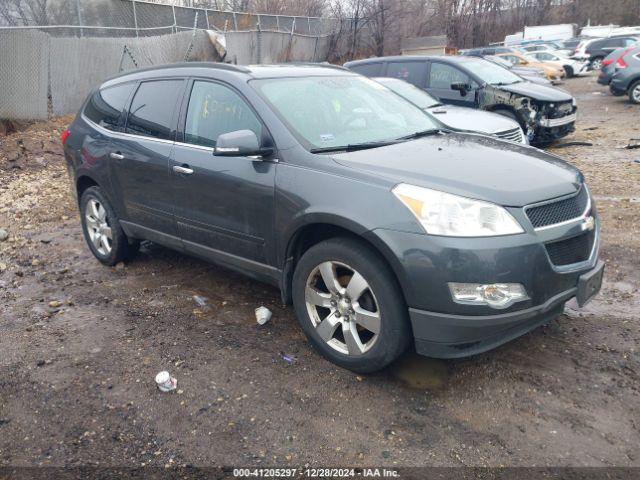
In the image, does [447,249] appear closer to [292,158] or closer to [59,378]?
[292,158]

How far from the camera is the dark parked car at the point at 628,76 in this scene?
15.6 meters

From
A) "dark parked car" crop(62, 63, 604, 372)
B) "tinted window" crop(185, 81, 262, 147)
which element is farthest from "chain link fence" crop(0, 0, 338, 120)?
"tinted window" crop(185, 81, 262, 147)

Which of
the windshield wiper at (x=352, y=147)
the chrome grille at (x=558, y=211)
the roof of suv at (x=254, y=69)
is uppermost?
the roof of suv at (x=254, y=69)

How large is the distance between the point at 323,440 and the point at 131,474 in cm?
95

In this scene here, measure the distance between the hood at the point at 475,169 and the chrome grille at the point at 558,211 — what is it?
0.16ft

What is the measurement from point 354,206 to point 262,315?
4.57 feet

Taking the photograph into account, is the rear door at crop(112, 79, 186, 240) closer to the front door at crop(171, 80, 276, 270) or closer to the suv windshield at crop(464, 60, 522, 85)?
the front door at crop(171, 80, 276, 270)

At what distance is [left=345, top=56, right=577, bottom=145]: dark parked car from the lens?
957 centimetres

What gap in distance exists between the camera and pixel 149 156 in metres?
4.43

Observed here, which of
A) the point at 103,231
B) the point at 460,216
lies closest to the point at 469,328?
the point at 460,216

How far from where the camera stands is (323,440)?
2.82 metres

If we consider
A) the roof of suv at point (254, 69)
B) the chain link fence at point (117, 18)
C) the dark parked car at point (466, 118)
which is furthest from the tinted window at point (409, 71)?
the chain link fence at point (117, 18)

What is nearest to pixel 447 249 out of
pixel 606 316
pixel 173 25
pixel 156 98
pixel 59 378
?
pixel 606 316

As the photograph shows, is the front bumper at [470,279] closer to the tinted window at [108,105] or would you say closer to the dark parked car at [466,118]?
the tinted window at [108,105]
